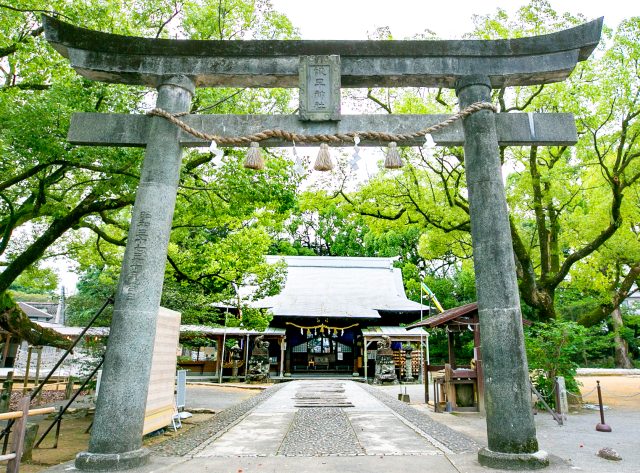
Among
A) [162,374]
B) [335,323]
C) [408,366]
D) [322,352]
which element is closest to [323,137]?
[162,374]

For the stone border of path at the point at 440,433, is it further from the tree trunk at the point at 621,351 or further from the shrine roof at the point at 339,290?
the tree trunk at the point at 621,351

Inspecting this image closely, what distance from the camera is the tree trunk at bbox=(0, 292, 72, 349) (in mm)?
11797

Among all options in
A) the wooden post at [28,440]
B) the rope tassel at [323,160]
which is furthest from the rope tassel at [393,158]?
the wooden post at [28,440]

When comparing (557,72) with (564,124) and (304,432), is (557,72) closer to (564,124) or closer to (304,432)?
(564,124)

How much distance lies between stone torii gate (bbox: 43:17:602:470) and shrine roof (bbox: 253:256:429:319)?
14.9 m

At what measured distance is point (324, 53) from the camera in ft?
17.1

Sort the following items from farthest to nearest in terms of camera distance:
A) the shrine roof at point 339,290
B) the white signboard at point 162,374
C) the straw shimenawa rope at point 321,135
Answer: the shrine roof at point 339,290 → the white signboard at point 162,374 → the straw shimenawa rope at point 321,135

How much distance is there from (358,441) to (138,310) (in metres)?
3.61

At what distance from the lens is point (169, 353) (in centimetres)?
630

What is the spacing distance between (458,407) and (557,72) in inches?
307

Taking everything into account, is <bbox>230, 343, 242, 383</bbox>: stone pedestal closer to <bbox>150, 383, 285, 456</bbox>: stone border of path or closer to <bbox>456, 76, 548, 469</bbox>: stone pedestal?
<bbox>150, 383, 285, 456</bbox>: stone border of path

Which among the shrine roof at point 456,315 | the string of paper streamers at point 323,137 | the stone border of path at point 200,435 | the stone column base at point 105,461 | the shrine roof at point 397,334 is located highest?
the string of paper streamers at point 323,137

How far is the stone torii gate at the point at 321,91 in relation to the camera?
4633 millimetres

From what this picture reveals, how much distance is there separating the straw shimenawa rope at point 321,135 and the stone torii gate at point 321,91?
101 millimetres
